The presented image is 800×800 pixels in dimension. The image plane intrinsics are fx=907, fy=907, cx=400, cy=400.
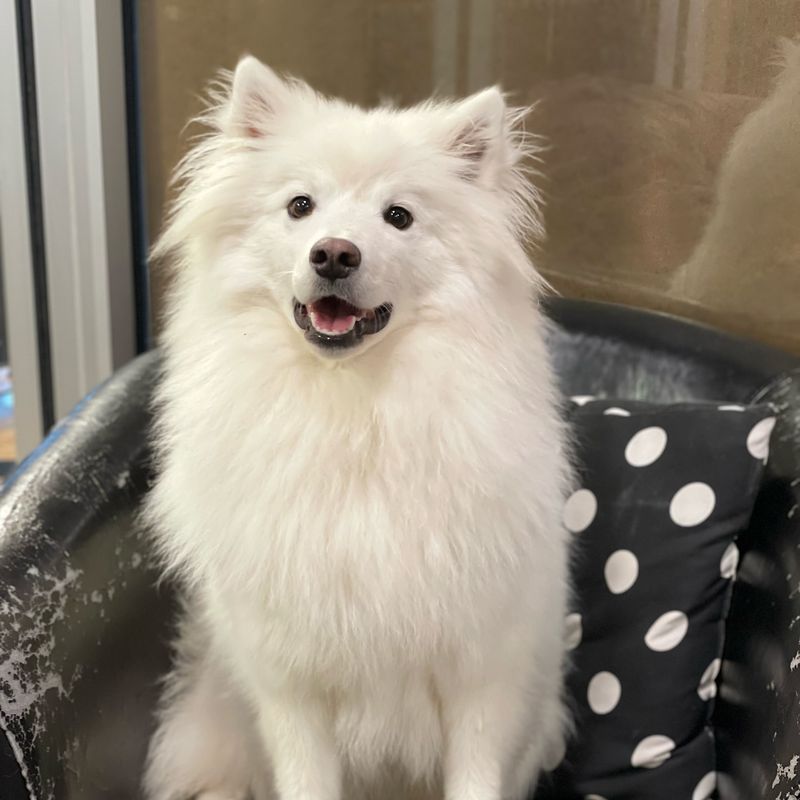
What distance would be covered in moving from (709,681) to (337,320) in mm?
928

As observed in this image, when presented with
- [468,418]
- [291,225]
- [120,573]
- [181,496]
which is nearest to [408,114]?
[291,225]

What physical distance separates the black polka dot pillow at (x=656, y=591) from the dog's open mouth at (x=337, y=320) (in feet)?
2.08

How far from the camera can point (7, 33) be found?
2088 millimetres

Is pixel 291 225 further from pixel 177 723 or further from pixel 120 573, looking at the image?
pixel 177 723

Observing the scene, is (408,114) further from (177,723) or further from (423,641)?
(177,723)

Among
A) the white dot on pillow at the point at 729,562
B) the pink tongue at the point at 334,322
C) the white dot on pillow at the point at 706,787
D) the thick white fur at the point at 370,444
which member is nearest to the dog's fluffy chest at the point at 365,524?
the thick white fur at the point at 370,444

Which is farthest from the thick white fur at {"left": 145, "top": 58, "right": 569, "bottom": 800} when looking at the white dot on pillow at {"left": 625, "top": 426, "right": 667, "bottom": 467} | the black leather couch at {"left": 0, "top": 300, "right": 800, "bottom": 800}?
the white dot on pillow at {"left": 625, "top": 426, "right": 667, "bottom": 467}

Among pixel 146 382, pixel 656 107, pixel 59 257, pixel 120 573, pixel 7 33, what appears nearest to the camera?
pixel 120 573

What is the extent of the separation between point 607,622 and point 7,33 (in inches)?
72.4

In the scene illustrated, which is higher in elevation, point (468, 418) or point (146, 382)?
point (468, 418)

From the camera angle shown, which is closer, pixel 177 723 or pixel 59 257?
pixel 177 723

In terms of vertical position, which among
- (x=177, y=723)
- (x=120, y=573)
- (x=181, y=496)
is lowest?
(x=177, y=723)

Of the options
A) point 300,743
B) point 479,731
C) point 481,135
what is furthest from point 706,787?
point 481,135

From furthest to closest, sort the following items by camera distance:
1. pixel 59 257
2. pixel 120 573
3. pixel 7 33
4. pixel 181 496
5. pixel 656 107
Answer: pixel 59 257
pixel 7 33
pixel 656 107
pixel 120 573
pixel 181 496
